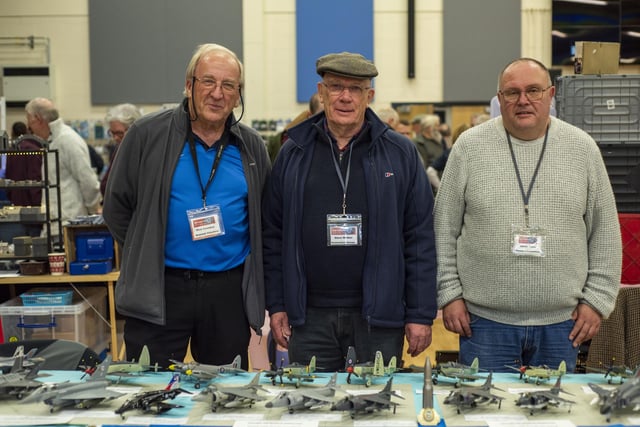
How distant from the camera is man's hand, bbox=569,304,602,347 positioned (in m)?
2.74

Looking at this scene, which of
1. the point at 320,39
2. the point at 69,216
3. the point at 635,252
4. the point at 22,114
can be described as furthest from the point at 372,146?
the point at 22,114

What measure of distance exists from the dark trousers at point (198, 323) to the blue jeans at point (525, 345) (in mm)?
904

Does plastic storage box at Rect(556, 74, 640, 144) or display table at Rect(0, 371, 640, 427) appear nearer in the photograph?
display table at Rect(0, 371, 640, 427)

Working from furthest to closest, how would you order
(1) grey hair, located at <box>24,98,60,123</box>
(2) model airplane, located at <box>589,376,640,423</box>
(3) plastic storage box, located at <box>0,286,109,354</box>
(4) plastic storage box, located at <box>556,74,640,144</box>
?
(1) grey hair, located at <box>24,98,60,123</box> < (3) plastic storage box, located at <box>0,286,109,354</box> < (4) plastic storage box, located at <box>556,74,640,144</box> < (2) model airplane, located at <box>589,376,640,423</box>

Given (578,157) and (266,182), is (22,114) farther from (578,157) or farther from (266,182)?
(578,157)

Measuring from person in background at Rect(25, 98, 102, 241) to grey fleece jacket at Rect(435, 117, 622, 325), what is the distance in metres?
3.65

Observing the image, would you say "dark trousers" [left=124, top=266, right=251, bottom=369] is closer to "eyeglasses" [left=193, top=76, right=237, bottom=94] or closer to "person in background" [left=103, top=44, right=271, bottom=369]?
"person in background" [left=103, top=44, right=271, bottom=369]

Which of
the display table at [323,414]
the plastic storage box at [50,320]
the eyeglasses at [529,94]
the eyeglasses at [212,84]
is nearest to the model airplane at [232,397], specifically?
the display table at [323,414]

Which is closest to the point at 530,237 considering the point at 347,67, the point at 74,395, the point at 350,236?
the point at 350,236

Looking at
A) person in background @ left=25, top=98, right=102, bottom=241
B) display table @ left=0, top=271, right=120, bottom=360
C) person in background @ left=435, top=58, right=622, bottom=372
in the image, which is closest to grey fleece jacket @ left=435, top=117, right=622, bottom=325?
person in background @ left=435, top=58, right=622, bottom=372

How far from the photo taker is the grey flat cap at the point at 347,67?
2.70 metres

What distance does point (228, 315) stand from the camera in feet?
9.29

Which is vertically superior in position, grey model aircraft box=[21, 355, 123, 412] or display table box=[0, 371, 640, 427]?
grey model aircraft box=[21, 355, 123, 412]

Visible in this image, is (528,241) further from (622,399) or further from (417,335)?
(622,399)
